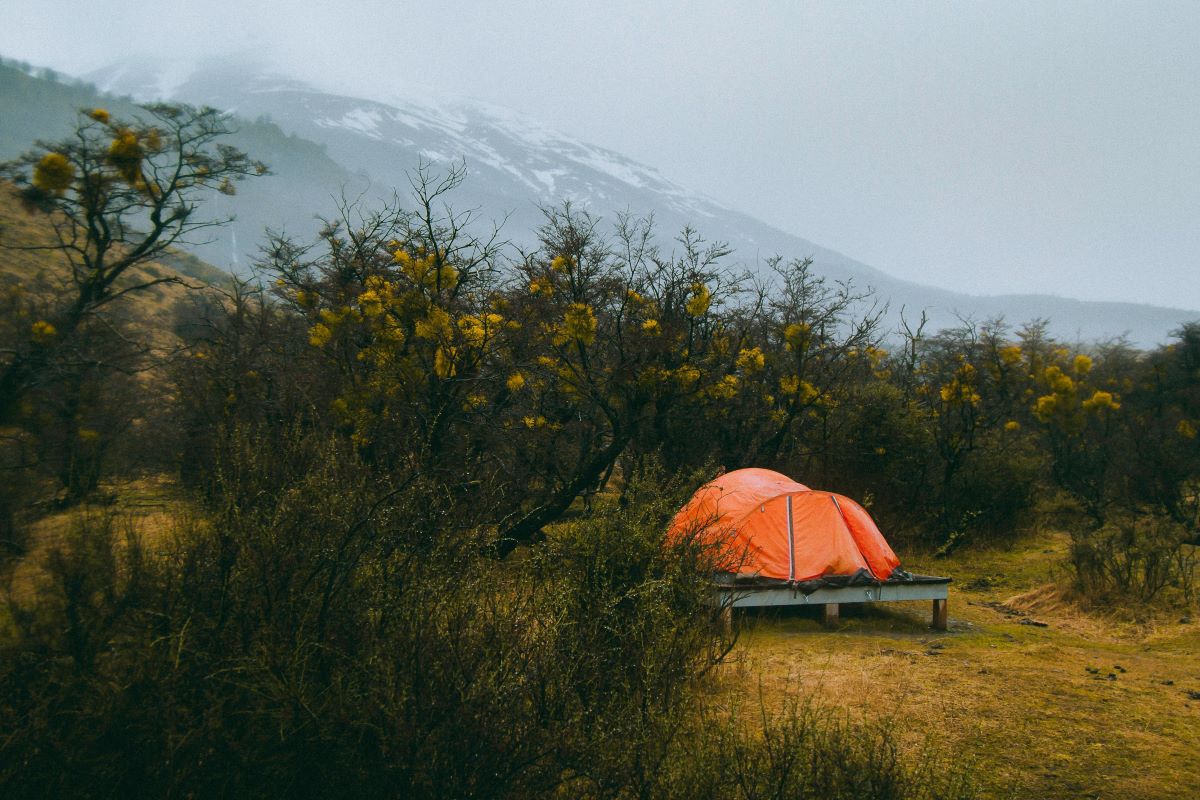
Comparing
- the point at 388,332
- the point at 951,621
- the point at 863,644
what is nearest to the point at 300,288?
the point at 388,332

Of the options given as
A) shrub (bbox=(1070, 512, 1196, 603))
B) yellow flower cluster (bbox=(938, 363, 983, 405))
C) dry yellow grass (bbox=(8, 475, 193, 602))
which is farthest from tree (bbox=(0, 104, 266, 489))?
yellow flower cluster (bbox=(938, 363, 983, 405))

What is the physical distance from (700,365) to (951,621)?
19.9 ft

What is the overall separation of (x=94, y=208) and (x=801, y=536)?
10.3 m

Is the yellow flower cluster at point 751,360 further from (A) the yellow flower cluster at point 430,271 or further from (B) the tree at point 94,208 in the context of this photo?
(B) the tree at point 94,208

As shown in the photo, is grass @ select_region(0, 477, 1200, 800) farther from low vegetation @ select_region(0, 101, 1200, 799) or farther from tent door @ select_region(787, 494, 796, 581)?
tent door @ select_region(787, 494, 796, 581)

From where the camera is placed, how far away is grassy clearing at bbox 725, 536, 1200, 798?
17.0ft

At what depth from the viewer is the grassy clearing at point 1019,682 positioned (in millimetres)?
5180

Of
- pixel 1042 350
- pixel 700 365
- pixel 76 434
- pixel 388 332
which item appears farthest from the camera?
pixel 1042 350

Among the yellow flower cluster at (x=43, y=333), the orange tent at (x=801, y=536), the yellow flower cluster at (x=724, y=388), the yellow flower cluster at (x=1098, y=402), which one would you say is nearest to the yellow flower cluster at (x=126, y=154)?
the yellow flower cluster at (x=43, y=333)

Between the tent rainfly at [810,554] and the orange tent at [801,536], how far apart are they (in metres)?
0.01

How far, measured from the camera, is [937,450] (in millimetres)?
15102

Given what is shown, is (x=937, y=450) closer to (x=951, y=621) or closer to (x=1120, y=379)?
(x=951, y=621)

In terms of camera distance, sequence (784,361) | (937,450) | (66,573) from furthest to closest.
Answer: (784,361), (937,450), (66,573)

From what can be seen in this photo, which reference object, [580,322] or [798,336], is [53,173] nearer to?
[580,322]
